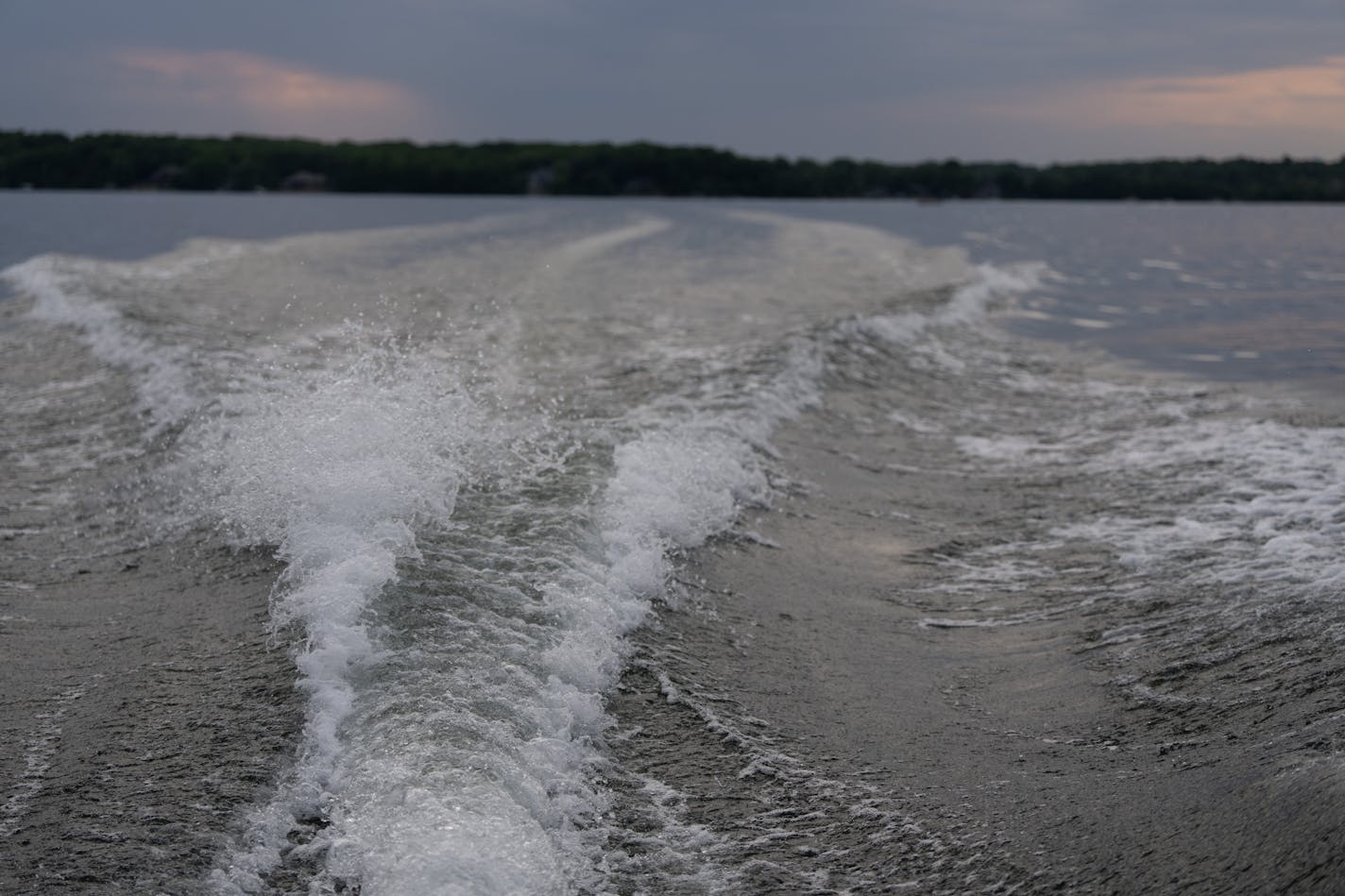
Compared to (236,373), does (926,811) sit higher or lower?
lower

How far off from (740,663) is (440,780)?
2.13 m

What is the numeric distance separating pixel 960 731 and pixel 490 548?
2.93 meters

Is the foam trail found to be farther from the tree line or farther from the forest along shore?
the tree line

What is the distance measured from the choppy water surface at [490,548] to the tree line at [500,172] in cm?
8830

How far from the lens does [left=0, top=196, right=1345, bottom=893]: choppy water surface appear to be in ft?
13.4

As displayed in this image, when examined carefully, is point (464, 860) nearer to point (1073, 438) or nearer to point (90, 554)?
point (90, 554)

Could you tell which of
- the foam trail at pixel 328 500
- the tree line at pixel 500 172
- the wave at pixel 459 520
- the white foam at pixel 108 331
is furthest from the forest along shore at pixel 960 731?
the tree line at pixel 500 172

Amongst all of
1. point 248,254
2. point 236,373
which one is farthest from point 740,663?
point 248,254

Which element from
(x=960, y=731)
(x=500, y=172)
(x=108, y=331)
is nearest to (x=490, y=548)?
(x=960, y=731)

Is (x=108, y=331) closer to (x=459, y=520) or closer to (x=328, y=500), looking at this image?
(x=328, y=500)

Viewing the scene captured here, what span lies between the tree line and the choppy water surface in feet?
290

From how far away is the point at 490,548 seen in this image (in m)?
6.66

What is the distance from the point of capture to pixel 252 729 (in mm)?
4684

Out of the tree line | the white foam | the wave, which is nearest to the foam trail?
the wave
